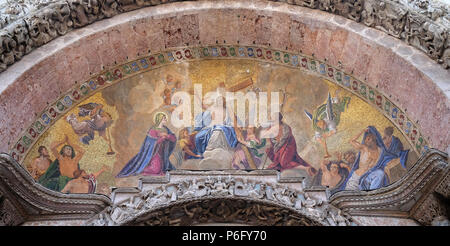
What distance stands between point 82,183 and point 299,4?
4.40 meters

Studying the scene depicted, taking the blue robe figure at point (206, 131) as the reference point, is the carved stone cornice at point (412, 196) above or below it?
below

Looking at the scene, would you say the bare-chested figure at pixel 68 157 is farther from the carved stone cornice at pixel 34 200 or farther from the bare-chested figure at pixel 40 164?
the carved stone cornice at pixel 34 200

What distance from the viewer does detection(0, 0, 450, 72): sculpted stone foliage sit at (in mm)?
7809

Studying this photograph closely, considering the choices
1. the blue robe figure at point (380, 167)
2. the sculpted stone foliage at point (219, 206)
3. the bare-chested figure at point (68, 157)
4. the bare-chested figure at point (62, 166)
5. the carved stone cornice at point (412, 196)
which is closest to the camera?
the carved stone cornice at point (412, 196)

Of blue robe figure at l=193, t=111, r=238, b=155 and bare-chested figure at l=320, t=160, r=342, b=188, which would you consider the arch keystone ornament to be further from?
blue robe figure at l=193, t=111, r=238, b=155

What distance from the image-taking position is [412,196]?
702 cm

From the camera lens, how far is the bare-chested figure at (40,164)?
8.30 m

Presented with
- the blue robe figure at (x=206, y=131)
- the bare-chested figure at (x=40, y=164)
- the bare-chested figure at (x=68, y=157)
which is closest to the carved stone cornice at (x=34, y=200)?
the bare-chested figure at (x=40, y=164)

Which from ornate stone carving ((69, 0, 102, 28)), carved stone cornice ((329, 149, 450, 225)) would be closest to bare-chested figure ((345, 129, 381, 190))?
carved stone cornice ((329, 149, 450, 225))

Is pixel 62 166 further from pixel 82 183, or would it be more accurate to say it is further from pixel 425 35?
pixel 425 35

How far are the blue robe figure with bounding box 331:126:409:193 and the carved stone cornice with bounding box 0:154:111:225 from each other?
10.9ft

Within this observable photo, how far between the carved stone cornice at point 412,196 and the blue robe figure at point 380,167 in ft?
2.62

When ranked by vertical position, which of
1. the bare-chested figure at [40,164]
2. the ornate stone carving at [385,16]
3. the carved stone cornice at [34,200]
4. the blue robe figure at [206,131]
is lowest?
the carved stone cornice at [34,200]
